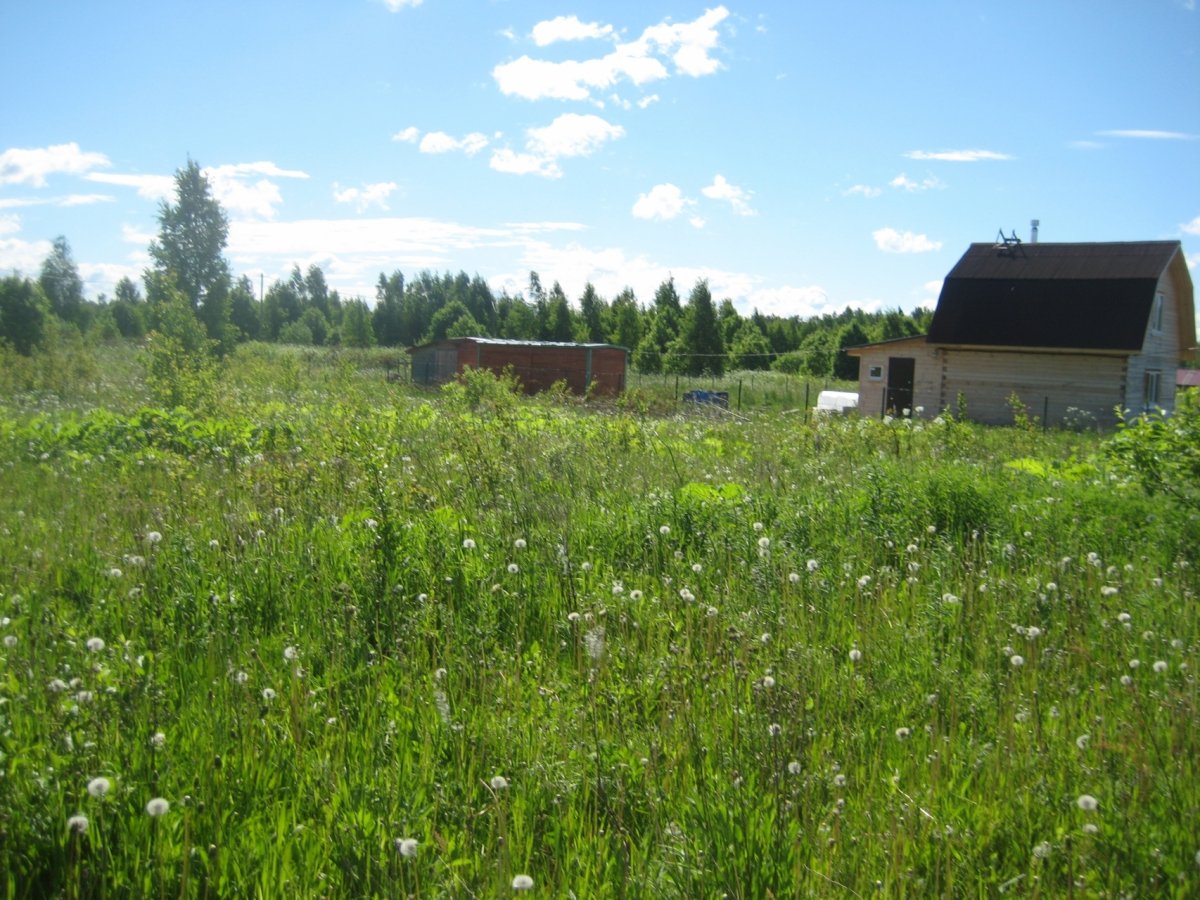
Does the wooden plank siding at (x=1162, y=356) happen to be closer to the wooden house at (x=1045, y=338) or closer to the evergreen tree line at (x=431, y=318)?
the wooden house at (x=1045, y=338)

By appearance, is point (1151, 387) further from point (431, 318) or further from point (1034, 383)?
point (431, 318)

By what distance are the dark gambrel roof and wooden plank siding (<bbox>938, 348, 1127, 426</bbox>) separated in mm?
671

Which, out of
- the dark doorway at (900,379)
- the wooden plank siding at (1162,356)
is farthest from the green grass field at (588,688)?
the dark doorway at (900,379)

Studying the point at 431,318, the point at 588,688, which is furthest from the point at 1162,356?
the point at 431,318

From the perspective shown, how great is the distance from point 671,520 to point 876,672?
7.44 feet

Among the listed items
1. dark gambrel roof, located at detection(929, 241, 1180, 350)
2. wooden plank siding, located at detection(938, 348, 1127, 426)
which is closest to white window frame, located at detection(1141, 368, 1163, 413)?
wooden plank siding, located at detection(938, 348, 1127, 426)

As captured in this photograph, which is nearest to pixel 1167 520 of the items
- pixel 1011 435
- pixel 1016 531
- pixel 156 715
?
pixel 1016 531

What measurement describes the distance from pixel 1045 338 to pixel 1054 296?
2053mm

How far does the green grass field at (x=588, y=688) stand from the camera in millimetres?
2551

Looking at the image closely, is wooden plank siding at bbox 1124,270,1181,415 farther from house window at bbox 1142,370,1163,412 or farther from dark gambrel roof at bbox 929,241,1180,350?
dark gambrel roof at bbox 929,241,1180,350

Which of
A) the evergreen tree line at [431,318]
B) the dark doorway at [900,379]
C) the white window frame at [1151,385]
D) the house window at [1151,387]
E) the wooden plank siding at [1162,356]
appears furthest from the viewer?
the evergreen tree line at [431,318]

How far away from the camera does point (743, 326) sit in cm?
6247

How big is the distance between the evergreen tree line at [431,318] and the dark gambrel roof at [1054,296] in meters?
17.6

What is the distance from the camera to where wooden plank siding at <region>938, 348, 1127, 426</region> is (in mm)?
28109
